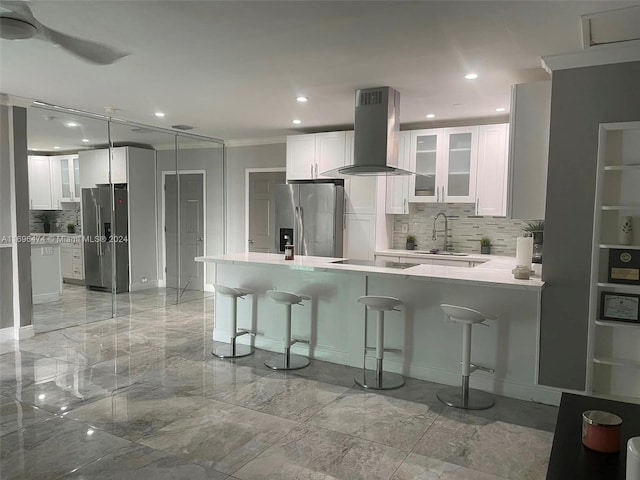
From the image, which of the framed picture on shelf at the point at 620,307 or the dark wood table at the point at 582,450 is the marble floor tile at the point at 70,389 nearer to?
the dark wood table at the point at 582,450

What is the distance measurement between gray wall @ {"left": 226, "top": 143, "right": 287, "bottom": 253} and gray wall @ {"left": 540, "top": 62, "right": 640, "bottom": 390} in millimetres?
4665

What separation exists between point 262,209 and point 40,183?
123 inches

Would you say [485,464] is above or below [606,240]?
below

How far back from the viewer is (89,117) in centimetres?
545

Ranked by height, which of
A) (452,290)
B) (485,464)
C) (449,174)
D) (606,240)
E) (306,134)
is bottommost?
(485,464)

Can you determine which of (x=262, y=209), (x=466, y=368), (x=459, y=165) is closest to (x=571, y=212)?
(x=466, y=368)

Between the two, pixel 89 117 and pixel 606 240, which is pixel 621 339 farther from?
pixel 89 117

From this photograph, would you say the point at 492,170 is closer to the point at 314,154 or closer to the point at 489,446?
the point at 314,154

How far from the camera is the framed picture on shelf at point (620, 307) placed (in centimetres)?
307

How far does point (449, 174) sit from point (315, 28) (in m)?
3.15

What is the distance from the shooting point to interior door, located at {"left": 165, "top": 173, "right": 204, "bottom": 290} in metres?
7.49

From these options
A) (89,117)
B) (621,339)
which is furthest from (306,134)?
(621,339)

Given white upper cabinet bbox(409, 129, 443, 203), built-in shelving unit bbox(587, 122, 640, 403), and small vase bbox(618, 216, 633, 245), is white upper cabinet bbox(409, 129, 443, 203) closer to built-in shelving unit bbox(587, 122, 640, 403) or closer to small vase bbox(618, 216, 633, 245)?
built-in shelving unit bbox(587, 122, 640, 403)

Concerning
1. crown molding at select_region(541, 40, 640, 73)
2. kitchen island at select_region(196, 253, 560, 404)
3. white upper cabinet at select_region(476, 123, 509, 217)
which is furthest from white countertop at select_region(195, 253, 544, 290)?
crown molding at select_region(541, 40, 640, 73)
